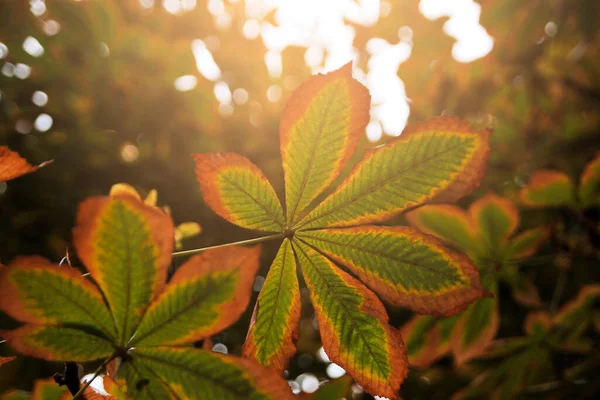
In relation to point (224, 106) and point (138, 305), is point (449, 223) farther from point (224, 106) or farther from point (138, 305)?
point (224, 106)

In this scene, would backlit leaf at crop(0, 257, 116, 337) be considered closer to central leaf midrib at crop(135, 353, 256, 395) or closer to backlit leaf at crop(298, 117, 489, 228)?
central leaf midrib at crop(135, 353, 256, 395)

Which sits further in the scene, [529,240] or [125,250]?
[529,240]

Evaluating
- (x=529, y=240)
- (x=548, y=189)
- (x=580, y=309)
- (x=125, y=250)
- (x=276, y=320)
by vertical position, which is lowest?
(x=580, y=309)

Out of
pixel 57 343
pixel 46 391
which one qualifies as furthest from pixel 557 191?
pixel 46 391

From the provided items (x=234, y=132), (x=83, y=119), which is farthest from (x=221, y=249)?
(x=234, y=132)

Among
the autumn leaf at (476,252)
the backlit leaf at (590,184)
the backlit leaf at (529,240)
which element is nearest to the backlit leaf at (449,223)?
the autumn leaf at (476,252)

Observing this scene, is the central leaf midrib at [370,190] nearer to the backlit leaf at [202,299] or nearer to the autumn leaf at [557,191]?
the backlit leaf at [202,299]

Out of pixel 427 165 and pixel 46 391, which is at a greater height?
pixel 427 165
